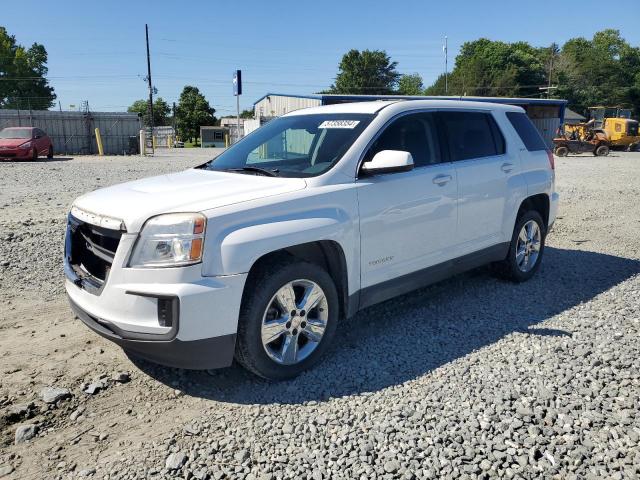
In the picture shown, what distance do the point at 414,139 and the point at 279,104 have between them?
44.6 meters

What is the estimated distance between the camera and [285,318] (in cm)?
354

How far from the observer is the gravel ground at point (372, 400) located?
278 cm

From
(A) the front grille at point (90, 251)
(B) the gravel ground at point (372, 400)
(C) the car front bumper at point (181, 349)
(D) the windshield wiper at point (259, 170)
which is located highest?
(D) the windshield wiper at point (259, 170)

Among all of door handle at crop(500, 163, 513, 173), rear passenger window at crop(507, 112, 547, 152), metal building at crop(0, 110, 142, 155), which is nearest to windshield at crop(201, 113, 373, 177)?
door handle at crop(500, 163, 513, 173)

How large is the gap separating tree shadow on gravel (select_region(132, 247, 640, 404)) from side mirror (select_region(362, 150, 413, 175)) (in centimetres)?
139

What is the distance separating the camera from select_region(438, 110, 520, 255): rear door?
482 cm

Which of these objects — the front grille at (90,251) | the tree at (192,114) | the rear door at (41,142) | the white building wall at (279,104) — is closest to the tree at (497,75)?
the tree at (192,114)

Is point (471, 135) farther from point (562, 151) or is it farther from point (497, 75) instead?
point (497, 75)

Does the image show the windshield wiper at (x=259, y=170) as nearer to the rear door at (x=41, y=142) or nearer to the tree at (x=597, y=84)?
the rear door at (x=41, y=142)

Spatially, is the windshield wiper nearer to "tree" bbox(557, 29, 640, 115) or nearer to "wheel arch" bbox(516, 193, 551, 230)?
"wheel arch" bbox(516, 193, 551, 230)

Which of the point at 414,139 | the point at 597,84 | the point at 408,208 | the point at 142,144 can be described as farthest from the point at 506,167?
the point at 597,84

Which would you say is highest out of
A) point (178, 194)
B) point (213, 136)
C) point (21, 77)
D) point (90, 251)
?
point (21, 77)

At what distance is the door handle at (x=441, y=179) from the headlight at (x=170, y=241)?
218cm

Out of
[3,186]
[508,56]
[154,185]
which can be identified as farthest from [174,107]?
[154,185]
